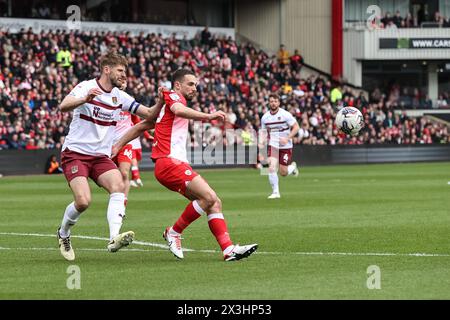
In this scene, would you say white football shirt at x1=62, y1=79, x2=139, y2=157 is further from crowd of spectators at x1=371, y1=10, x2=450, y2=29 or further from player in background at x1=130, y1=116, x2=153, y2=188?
crowd of spectators at x1=371, y1=10, x2=450, y2=29

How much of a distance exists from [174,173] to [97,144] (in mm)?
1168

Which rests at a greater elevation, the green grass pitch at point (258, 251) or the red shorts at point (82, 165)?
the red shorts at point (82, 165)

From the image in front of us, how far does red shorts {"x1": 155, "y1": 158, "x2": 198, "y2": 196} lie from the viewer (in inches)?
520

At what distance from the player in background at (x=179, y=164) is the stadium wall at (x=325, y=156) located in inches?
1112

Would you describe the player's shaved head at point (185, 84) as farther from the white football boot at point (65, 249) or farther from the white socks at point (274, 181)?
the white socks at point (274, 181)

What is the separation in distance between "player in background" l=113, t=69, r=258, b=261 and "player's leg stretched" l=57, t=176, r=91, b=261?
0.90m

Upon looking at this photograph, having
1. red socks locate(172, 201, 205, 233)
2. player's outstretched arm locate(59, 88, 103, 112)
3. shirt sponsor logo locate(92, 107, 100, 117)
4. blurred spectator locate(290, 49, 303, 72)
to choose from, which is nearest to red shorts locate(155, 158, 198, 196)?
red socks locate(172, 201, 205, 233)

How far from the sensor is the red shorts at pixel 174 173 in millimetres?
13211

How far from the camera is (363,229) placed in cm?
1736

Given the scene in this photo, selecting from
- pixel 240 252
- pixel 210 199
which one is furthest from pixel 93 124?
pixel 240 252

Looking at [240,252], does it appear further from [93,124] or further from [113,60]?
[113,60]

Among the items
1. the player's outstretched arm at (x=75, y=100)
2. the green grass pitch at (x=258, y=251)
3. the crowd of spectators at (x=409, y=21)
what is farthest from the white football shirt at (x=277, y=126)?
the crowd of spectators at (x=409, y=21)
